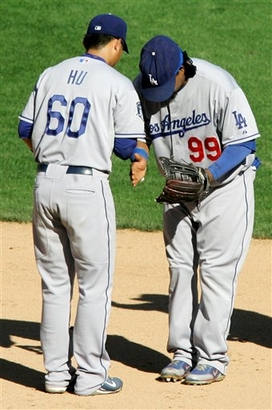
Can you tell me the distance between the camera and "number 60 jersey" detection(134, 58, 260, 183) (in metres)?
5.74

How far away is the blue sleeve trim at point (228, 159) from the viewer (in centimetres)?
571

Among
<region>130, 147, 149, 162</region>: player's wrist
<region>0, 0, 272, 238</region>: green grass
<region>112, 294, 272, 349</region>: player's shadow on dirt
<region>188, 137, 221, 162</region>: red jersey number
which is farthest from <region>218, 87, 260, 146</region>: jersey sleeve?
<region>0, 0, 272, 238</region>: green grass

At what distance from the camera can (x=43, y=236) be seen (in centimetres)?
560

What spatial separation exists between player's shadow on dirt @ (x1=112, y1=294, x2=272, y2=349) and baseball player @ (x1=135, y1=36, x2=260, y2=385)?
0.91 metres

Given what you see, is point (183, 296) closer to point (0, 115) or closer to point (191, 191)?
point (191, 191)

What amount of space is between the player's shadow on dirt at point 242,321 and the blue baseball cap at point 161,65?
2.01 m

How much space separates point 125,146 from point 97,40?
60 cm

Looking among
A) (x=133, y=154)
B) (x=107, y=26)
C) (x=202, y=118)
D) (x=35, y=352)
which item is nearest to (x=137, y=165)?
(x=133, y=154)

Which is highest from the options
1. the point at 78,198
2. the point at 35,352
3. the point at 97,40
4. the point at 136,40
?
the point at 136,40

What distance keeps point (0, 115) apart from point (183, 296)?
325 inches

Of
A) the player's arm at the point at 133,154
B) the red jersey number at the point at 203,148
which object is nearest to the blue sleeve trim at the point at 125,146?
the player's arm at the point at 133,154

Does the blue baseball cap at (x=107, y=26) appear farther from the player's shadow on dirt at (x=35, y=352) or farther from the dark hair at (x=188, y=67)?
the player's shadow on dirt at (x=35, y=352)

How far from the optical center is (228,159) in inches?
225

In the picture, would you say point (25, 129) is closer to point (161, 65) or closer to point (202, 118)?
point (161, 65)
